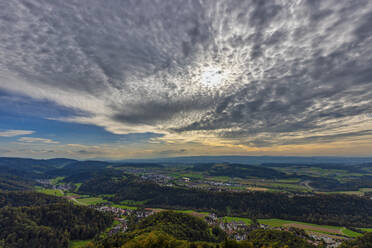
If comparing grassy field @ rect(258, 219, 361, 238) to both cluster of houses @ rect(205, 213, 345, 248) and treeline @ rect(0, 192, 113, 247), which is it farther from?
treeline @ rect(0, 192, 113, 247)

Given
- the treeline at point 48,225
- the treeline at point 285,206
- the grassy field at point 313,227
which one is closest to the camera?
the treeline at point 48,225

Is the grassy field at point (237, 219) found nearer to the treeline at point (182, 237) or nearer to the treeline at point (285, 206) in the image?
the treeline at point (285, 206)

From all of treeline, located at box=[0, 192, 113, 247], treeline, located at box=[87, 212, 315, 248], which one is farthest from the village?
treeline, located at box=[0, 192, 113, 247]

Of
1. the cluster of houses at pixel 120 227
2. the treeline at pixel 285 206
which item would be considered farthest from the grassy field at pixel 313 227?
the cluster of houses at pixel 120 227

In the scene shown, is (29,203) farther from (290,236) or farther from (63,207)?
(290,236)

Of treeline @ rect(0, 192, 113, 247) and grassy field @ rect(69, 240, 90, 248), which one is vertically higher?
treeline @ rect(0, 192, 113, 247)
